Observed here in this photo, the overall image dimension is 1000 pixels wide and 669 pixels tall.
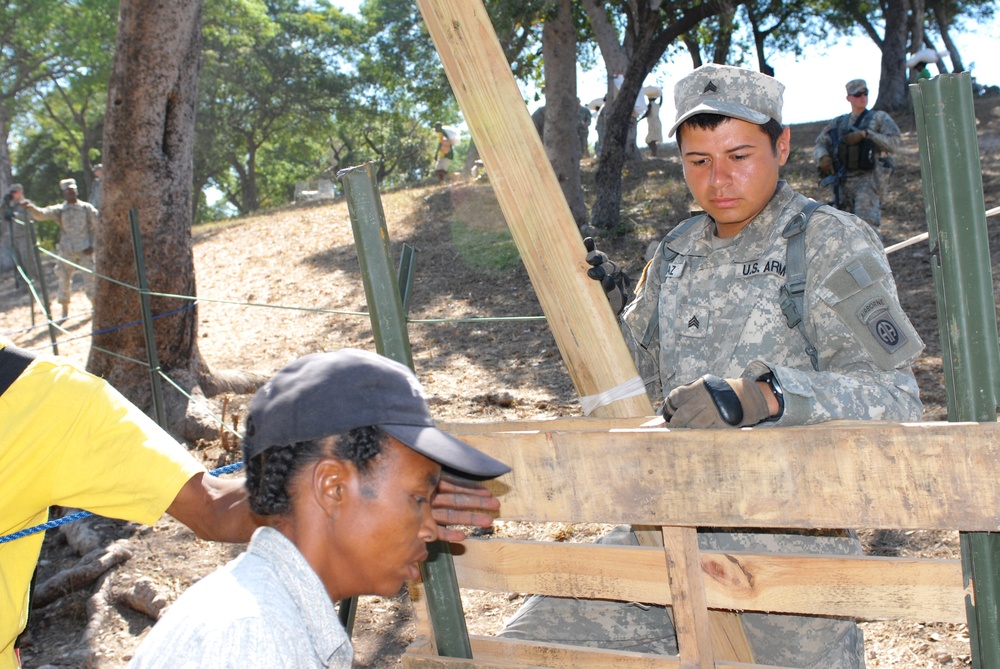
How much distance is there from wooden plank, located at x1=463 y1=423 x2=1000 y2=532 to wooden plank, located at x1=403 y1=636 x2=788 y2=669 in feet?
1.42

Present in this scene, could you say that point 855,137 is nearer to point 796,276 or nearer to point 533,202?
point 796,276

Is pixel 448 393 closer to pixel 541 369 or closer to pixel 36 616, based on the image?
pixel 541 369

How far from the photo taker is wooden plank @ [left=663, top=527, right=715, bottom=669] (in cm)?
191

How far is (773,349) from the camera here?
→ 2.26 m

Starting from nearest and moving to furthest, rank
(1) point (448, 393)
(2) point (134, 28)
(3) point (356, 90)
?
(2) point (134, 28) < (1) point (448, 393) < (3) point (356, 90)

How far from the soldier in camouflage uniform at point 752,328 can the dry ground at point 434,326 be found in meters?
1.62

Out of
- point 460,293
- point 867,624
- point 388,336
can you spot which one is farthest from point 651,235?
point 388,336

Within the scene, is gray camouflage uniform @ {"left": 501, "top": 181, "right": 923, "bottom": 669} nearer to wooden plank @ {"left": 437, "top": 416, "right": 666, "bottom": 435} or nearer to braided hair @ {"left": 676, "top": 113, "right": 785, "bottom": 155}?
braided hair @ {"left": 676, "top": 113, "right": 785, "bottom": 155}

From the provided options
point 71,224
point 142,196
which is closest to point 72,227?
point 71,224

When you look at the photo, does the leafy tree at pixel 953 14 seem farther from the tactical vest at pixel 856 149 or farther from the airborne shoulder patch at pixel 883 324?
the airborne shoulder patch at pixel 883 324

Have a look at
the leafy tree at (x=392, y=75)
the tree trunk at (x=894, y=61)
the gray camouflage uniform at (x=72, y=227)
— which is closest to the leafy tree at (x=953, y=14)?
the tree trunk at (x=894, y=61)

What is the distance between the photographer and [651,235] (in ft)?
39.8

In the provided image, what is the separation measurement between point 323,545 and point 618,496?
2.25ft

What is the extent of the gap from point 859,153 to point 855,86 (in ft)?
2.51
